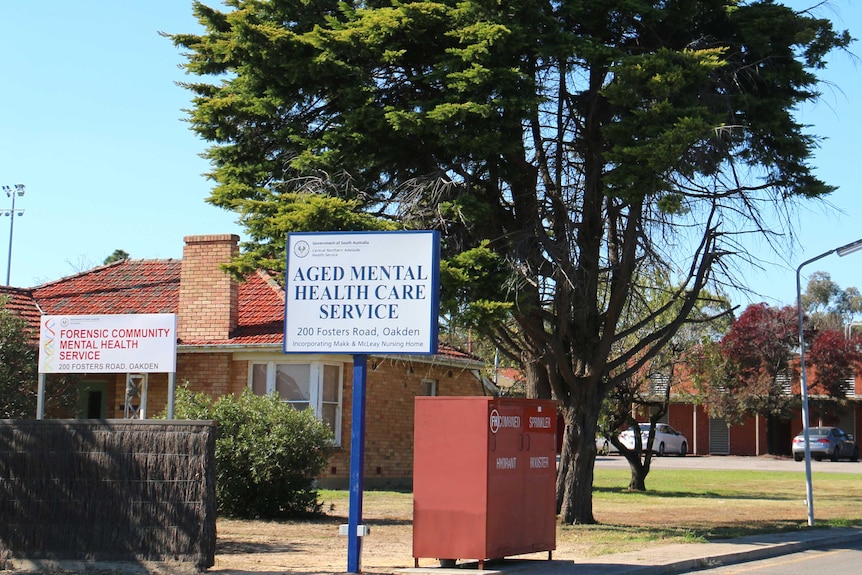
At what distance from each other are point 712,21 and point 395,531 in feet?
32.2

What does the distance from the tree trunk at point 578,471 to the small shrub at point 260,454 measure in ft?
14.1

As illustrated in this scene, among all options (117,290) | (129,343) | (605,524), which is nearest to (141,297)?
(117,290)

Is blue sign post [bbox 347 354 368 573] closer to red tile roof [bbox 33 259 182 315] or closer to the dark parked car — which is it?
red tile roof [bbox 33 259 182 315]

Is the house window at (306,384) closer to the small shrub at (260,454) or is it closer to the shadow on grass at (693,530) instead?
the small shrub at (260,454)

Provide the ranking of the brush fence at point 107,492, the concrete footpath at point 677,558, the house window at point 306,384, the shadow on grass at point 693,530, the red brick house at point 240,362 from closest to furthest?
the brush fence at point 107,492 → the concrete footpath at point 677,558 → the shadow on grass at point 693,530 → the house window at point 306,384 → the red brick house at point 240,362

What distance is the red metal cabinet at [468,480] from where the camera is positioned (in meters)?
12.1

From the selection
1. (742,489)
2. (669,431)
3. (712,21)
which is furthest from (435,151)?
(669,431)

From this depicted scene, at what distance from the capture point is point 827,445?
52875 millimetres

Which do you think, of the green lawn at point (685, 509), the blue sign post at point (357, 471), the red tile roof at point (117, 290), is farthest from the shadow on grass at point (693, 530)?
the red tile roof at point (117, 290)

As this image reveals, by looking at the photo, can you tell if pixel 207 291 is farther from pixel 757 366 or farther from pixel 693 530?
pixel 757 366

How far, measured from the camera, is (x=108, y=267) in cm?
2978

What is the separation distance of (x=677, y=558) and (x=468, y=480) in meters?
3.48

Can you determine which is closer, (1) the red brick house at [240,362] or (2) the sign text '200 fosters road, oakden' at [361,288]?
(2) the sign text '200 fosters road, oakden' at [361,288]

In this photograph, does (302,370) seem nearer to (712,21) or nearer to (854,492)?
(712,21)
